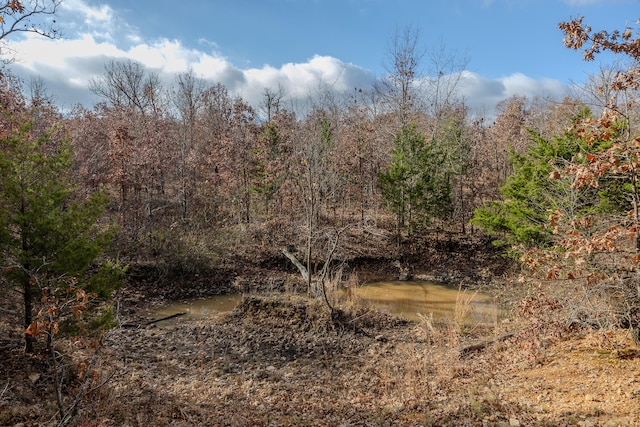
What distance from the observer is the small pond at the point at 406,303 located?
1238cm

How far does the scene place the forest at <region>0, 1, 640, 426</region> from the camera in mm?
5328

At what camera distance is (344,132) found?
24.5 m

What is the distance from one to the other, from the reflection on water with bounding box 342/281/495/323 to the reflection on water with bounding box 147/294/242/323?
4.80 meters

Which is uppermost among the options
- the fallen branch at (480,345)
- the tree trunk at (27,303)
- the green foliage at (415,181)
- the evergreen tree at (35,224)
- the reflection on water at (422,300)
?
the green foliage at (415,181)

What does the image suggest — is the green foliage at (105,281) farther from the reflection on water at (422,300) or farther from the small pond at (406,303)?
the reflection on water at (422,300)

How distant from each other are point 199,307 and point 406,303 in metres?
7.62

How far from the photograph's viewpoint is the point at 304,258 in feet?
60.5

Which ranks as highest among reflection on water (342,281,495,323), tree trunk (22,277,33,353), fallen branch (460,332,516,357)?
tree trunk (22,277,33,353)

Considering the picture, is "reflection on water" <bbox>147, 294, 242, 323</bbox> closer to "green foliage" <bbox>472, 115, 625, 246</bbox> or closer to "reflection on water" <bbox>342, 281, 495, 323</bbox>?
"reflection on water" <bbox>342, 281, 495, 323</bbox>

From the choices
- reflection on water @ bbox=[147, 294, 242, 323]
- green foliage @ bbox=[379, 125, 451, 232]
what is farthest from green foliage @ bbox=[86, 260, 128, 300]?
green foliage @ bbox=[379, 125, 451, 232]

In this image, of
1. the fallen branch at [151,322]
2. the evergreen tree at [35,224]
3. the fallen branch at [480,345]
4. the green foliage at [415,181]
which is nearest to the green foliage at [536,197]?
the fallen branch at [480,345]

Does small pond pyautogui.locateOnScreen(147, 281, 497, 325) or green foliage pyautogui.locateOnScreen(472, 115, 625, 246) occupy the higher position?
green foliage pyautogui.locateOnScreen(472, 115, 625, 246)

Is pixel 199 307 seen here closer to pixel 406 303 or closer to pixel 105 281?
pixel 105 281

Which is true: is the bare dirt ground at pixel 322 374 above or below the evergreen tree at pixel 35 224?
below
